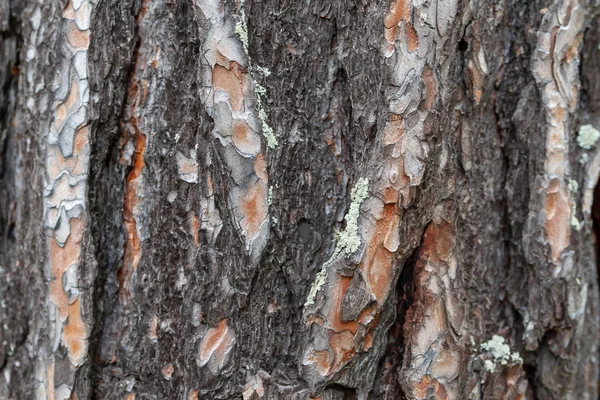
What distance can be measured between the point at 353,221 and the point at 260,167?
197 mm

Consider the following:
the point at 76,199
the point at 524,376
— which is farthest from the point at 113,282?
the point at 524,376

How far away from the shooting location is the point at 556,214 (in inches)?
43.3

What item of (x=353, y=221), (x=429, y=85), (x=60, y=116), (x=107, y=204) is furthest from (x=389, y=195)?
(x=60, y=116)

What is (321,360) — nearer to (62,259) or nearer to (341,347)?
(341,347)

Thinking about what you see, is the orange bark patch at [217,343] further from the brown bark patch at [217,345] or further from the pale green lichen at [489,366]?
the pale green lichen at [489,366]

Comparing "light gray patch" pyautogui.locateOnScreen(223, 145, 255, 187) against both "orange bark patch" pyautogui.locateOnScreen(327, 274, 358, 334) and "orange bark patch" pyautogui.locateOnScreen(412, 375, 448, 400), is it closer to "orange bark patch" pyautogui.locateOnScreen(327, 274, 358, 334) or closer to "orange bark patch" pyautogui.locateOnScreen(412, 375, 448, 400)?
"orange bark patch" pyautogui.locateOnScreen(327, 274, 358, 334)

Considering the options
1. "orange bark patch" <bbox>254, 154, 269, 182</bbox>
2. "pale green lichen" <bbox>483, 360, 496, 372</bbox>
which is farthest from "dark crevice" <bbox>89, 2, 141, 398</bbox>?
"pale green lichen" <bbox>483, 360, 496, 372</bbox>

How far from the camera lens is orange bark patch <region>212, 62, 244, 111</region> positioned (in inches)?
39.2

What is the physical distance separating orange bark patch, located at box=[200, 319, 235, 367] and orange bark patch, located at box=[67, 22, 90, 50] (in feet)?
1.89

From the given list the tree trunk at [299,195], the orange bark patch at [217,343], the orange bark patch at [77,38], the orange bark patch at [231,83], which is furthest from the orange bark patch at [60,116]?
the orange bark patch at [217,343]

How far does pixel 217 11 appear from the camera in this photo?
992 millimetres

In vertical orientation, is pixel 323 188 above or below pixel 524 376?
above

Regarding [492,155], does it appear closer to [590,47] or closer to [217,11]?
[590,47]

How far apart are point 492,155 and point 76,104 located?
32.0 inches
